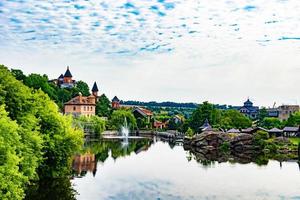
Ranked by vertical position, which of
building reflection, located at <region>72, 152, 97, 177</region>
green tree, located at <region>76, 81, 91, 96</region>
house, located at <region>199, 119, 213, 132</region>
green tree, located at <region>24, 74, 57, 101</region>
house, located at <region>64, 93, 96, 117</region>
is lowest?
building reflection, located at <region>72, 152, 97, 177</region>

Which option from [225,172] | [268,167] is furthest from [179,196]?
[268,167]

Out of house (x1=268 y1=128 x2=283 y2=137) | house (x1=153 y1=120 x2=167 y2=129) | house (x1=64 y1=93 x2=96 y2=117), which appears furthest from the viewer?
house (x1=153 y1=120 x2=167 y2=129)

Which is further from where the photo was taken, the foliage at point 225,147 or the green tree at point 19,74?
the green tree at point 19,74

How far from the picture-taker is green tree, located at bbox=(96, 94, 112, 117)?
98.1 meters

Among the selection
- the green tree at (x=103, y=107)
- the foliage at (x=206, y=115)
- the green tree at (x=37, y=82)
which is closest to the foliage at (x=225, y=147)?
the foliage at (x=206, y=115)

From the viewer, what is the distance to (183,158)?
49188mm

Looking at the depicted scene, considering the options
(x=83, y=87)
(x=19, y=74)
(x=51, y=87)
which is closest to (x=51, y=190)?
(x=19, y=74)

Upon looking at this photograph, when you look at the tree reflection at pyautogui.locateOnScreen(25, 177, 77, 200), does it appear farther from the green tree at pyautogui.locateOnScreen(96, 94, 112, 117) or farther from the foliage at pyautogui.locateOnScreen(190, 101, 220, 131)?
the green tree at pyautogui.locateOnScreen(96, 94, 112, 117)

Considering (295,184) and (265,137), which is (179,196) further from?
(265,137)

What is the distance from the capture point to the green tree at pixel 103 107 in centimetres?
9809

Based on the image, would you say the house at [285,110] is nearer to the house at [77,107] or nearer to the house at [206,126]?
the house at [206,126]

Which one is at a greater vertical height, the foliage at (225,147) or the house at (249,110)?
the house at (249,110)

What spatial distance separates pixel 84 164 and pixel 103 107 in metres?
58.1

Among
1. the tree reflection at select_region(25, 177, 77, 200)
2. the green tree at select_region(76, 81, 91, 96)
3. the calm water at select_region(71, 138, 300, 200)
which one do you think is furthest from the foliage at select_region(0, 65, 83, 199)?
the green tree at select_region(76, 81, 91, 96)
